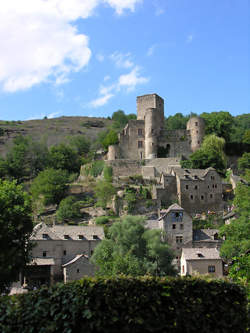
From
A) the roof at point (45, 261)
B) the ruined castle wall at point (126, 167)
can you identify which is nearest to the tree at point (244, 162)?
the ruined castle wall at point (126, 167)

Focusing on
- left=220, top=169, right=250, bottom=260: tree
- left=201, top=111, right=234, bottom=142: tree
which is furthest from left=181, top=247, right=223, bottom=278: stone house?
left=201, top=111, right=234, bottom=142: tree

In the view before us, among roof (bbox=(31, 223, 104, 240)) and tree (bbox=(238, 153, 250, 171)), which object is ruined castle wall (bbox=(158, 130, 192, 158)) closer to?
tree (bbox=(238, 153, 250, 171))

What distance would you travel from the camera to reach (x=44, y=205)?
2879 inches

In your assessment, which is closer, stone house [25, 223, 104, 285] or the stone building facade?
stone house [25, 223, 104, 285]

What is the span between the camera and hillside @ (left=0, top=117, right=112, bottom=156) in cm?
15675

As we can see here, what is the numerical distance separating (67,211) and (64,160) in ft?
96.4

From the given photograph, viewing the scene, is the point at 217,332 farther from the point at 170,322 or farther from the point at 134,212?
the point at 134,212

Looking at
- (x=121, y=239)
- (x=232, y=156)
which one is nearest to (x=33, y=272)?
(x=121, y=239)

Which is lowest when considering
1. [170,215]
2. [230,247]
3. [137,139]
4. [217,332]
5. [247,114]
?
[217,332]

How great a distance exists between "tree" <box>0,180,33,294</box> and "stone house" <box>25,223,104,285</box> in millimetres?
11216

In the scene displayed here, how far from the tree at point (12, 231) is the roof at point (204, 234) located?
1083 inches

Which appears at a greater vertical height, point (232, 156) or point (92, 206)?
point (232, 156)

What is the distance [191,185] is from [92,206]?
17.3 metres

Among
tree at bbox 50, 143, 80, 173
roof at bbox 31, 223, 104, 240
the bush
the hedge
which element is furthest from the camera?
tree at bbox 50, 143, 80, 173
